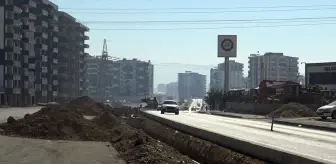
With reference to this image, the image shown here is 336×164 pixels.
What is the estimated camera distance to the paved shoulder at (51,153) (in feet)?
54.4

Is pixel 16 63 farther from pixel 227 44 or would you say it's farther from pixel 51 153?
pixel 51 153

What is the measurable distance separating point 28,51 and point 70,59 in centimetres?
4478

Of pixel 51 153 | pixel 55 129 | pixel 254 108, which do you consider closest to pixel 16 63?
pixel 254 108

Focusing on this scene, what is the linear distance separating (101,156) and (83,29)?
540ft

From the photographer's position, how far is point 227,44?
122 metres

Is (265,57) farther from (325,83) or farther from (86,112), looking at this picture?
(86,112)

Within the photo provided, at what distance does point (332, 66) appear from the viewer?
94.7 metres

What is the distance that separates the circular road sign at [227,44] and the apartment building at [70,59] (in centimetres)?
5492

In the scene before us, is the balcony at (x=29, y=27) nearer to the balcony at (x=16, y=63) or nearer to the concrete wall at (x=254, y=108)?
the balcony at (x=16, y=63)

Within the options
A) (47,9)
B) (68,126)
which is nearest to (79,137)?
(68,126)

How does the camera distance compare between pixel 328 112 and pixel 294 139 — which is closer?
pixel 294 139

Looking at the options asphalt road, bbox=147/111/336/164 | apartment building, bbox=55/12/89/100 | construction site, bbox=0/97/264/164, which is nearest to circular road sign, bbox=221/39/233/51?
apartment building, bbox=55/12/89/100

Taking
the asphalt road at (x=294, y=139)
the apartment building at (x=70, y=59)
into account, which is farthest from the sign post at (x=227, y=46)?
the asphalt road at (x=294, y=139)

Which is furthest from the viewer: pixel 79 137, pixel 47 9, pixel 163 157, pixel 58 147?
pixel 47 9
